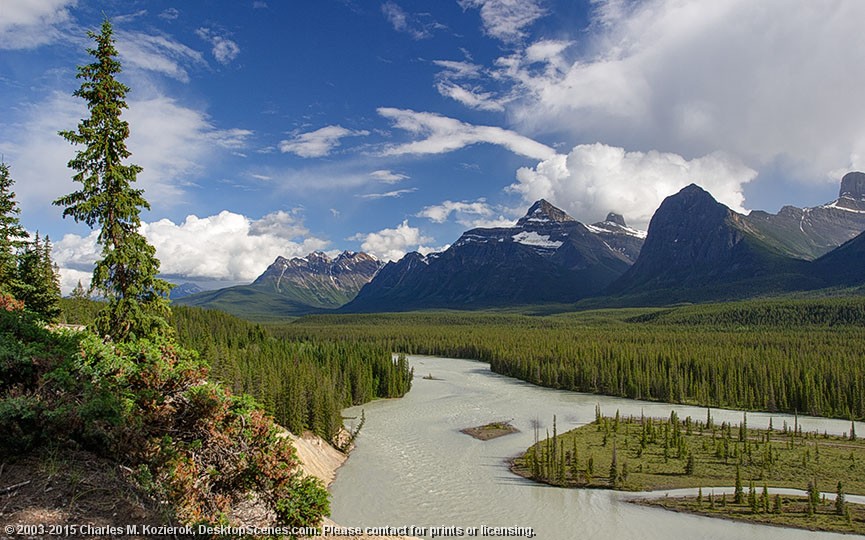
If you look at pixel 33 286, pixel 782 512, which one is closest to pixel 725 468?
pixel 782 512

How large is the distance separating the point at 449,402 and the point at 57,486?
297 feet

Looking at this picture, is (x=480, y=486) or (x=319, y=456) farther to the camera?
(x=319, y=456)

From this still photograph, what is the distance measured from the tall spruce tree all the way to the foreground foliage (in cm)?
1078

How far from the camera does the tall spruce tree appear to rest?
25.6 m

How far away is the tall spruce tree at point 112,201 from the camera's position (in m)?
25.6

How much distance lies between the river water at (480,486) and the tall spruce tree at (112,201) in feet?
76.8

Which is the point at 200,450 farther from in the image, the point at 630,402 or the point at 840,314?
the point at 840,314

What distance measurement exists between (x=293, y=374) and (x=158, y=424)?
5139cm

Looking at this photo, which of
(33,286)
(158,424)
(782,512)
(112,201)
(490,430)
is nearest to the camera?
(158,424)

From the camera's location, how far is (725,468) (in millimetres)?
54719

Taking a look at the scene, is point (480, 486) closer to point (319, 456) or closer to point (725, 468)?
point (319, 456)

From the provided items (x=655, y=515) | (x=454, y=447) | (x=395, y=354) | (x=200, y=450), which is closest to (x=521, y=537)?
(x=655, y=515)

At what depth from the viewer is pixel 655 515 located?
140ft

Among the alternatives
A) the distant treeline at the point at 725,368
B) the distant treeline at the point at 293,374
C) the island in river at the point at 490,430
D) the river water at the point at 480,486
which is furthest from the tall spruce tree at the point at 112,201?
the distant treeline at the point at 725,368
